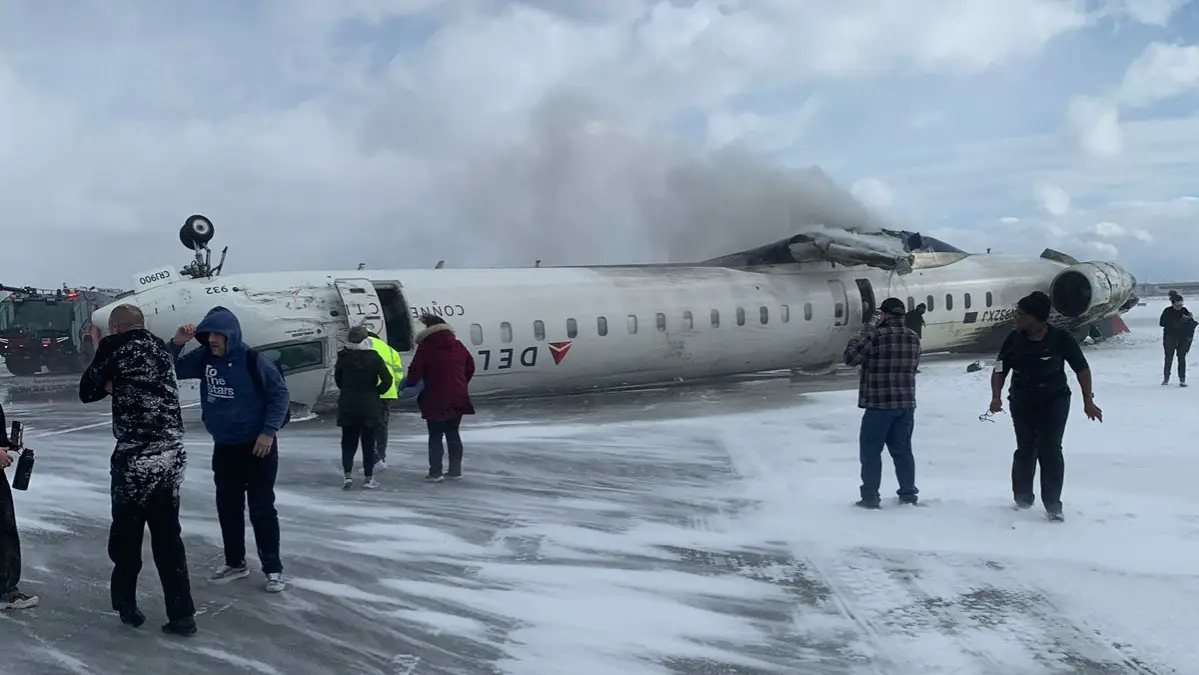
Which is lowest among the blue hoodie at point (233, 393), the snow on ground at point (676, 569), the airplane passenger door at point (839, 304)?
the snow on ground at point (676, 569)

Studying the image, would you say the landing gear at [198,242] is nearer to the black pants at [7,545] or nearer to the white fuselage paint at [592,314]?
the white fuselage paint at [592,314]

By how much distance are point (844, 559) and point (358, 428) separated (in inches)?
192

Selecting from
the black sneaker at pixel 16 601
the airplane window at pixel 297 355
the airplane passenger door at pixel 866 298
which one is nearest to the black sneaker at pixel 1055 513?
the black sneaker at pixel 16 601

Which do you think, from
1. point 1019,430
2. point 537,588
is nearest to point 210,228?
point 537,588

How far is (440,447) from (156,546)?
4436 millimetres

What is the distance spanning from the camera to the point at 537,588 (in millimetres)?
5762

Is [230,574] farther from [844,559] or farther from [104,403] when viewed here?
[104,403]

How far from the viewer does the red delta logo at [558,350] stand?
15.2 m

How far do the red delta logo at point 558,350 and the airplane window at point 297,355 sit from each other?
3.74 m

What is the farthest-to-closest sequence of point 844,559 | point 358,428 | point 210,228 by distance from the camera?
point 210,228 → point 358,428 → point 844,559

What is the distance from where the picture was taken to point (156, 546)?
197 inches

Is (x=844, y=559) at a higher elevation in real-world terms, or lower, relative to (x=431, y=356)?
lower

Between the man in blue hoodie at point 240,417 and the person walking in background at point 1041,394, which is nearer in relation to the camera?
the man in blue hoodie at point 240,417

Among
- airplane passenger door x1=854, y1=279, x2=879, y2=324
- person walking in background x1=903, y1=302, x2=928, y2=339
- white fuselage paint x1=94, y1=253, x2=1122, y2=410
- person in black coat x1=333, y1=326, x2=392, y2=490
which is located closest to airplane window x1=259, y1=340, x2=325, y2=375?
white fuselage paint x1=94, y1=253, x2=1122, y2=410
